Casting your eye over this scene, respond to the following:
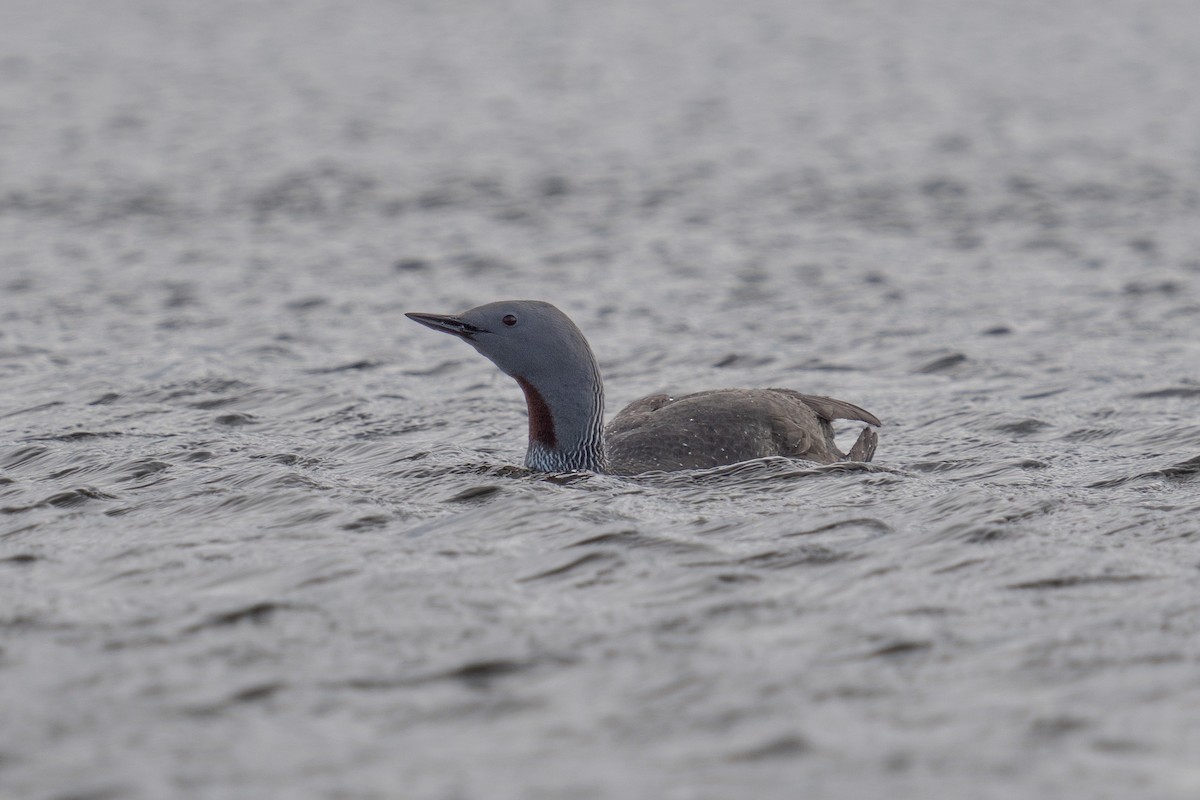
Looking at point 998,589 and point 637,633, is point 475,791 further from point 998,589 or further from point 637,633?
point 998,589

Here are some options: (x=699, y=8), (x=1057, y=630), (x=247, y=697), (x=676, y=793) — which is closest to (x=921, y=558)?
(x=1057, y=630)

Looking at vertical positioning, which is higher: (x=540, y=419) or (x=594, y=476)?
(x=540, y=419)

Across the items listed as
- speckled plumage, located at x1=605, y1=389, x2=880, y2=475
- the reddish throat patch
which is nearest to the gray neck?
the reddish throat patch

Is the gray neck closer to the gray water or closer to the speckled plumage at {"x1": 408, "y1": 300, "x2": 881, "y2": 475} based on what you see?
the speckled plumage at {"x1": 408, "y1": 300, "x2": 881, "y2": 475}

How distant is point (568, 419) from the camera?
8.65 m

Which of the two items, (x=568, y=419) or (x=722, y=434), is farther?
(x=722, y=434)

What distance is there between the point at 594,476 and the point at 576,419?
0.34 meters

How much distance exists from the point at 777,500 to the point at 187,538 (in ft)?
9.49

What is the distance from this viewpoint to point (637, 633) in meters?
5.96

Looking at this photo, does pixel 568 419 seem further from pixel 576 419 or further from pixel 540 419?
pixel 540 419

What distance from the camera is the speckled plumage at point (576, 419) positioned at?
8641 mm

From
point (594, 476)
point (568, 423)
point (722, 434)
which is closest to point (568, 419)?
point (568, 423)

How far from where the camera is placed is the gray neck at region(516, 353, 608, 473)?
8648mm

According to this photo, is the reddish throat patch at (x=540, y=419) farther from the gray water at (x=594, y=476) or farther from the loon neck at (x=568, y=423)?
the gray water at (x=594, y=476)
